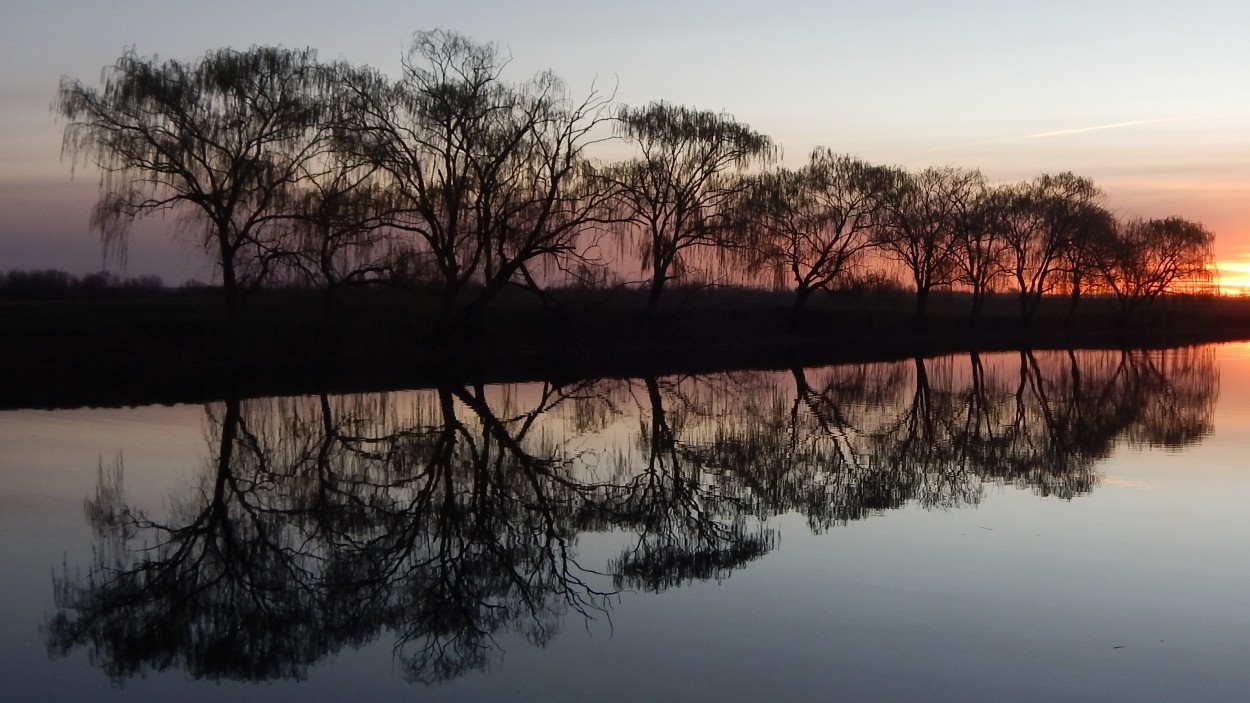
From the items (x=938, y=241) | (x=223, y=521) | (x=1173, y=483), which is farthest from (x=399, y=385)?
(x=938, y=241)

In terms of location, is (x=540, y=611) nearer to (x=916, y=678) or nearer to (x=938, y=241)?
(x=916, y=678)

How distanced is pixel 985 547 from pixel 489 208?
2229 cm

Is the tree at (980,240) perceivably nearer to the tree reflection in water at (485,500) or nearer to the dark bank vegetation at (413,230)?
the dark bank vegetation at (413,230)

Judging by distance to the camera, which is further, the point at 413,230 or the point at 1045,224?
the point at 1045,224

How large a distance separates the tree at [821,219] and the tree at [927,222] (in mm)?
1208

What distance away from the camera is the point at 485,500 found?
10.4 meters

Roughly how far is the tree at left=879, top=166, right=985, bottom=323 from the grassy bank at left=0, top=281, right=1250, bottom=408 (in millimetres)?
2281

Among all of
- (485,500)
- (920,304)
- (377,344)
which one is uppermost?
(920,304)

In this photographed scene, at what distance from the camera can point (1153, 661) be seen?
595 cm

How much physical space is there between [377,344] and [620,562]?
72.2 ft

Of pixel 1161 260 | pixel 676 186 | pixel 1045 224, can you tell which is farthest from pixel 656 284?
pixel 1161 260

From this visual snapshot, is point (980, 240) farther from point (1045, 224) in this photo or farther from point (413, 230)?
point (413, 230)

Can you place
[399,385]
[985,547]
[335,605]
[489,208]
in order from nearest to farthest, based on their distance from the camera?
[335,605] → [985,547] → [399,385] → [489,208]

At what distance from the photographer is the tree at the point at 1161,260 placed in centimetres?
6431
